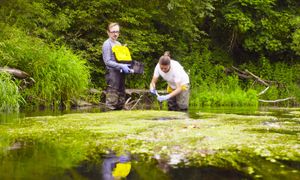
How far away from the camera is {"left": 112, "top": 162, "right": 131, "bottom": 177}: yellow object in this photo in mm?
4062

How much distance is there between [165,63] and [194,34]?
9.52m

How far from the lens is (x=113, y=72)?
34.6ft

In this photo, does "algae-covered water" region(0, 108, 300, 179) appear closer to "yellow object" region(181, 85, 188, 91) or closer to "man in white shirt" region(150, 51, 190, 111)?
"man in white shirt" region(150, 51, 190, 111)

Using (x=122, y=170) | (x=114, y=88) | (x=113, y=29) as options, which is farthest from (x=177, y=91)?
(x=122, y=170)

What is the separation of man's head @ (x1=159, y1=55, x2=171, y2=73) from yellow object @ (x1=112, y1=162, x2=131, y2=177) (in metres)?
4.60

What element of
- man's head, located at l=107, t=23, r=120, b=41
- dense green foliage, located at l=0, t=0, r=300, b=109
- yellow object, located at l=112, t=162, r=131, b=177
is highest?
dense green foliage, located at l=0, t=0, r=300, b=109

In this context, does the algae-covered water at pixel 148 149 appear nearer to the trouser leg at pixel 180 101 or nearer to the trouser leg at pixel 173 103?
the trouser leg at pixel 180 101

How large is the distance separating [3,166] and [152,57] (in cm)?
1450

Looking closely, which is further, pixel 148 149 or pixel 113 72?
pixel 113 72

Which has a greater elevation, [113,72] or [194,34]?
[194,34]

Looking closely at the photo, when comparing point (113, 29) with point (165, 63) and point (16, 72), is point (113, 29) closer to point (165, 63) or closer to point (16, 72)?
point (165, 63)

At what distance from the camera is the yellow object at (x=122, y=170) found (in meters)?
4.06

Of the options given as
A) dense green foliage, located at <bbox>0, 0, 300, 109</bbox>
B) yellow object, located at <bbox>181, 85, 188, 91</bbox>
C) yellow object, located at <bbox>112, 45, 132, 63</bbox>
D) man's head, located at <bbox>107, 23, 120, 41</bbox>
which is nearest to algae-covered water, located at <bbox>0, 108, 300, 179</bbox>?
yellow object, located at <bbox>181, 85, 188, 91</bbox>

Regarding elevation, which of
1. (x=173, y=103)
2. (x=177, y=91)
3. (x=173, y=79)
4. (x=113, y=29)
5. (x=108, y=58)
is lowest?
(x=173, y=103)
